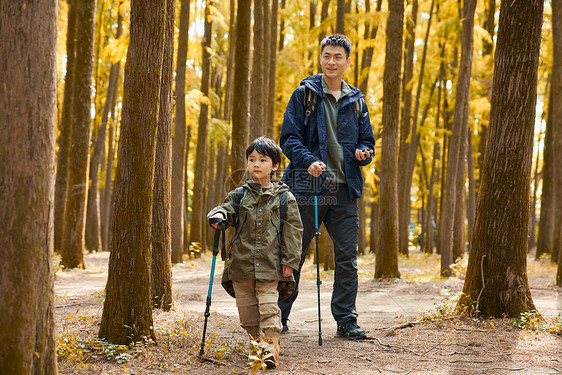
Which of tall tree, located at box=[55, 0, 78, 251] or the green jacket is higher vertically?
tall tree, located at box=[55, 0, 78, 251]

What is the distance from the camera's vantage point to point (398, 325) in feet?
17.0

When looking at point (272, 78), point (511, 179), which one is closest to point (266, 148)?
point (511, 179)

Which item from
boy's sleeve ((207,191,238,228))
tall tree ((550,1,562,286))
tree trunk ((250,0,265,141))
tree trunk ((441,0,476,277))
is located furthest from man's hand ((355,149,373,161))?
tall tree ((550,1,562,286))

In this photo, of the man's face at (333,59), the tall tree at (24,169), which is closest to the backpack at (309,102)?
the man's face at (333,59)

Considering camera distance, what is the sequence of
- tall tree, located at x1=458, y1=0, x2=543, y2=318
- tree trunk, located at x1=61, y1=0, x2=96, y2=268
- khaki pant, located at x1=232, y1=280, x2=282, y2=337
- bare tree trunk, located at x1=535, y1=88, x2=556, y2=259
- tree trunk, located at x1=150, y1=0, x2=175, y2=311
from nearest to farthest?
khaki pant, located at x1=232, y1=280, x2=282, y2=337, tall tree, located at x1=458, y1=0, x2=543, y2=318, tree trunk, located at x1=150, y1=0, x2=175, y2=311, tree trunk, located at x1=61, y1=0, x2=96, y2=268, bare tree trunk, located at x1=535, y1=88, x2=556, y2=259

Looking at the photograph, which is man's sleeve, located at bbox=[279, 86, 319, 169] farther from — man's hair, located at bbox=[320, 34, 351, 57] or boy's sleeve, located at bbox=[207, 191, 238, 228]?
boy's sleeve, located at bbox=[207, 191, 238, 228]

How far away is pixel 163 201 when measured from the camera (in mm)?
5488

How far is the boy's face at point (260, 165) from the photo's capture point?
4.11 metres

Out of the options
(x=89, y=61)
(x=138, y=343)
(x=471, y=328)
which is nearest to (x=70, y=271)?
(x=89, y=61)

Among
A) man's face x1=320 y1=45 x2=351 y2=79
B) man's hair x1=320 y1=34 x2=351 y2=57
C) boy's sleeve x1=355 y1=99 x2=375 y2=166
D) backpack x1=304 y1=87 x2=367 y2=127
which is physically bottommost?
boy's sleeve x1=355 y1=99 x2=375 y2=166

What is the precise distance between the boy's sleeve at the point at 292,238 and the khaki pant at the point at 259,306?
0.22 meters

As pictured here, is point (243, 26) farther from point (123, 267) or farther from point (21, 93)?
point (21, 93)

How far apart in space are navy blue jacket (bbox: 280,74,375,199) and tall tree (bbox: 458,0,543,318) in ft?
4.71

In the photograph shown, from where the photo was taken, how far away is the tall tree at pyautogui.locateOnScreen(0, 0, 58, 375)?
2.47 m
